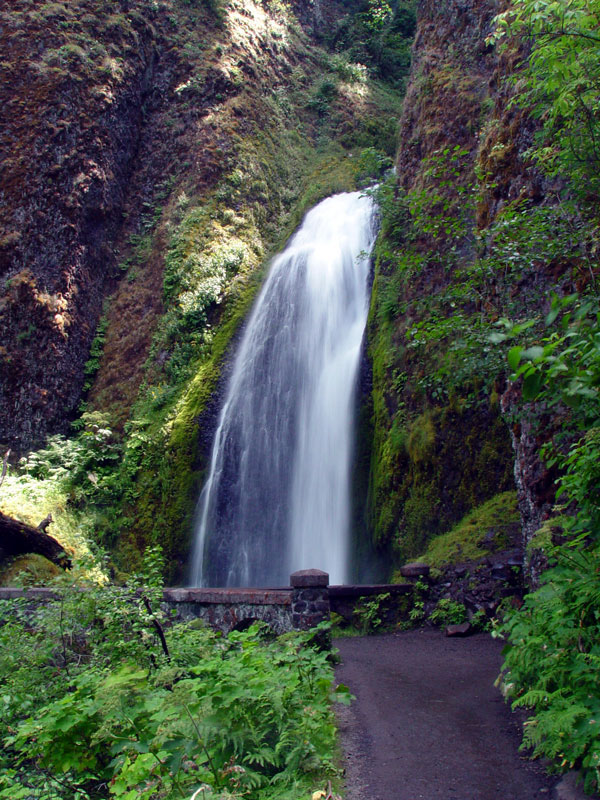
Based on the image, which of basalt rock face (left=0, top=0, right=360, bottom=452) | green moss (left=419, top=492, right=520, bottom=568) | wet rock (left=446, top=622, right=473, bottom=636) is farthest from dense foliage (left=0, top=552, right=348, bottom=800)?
basalt rock face (left=0, top=0, right=360, bottom=452)

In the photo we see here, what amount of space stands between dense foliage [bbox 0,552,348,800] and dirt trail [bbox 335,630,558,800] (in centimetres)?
34

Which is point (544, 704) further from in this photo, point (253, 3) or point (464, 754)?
point (253, 3)

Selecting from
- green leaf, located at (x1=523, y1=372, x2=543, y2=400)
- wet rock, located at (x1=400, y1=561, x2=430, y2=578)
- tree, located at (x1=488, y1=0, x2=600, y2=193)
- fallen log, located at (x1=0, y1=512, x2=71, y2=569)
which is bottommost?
green leaf, located at (x1=523, y1=372, x2=543, y2=400)

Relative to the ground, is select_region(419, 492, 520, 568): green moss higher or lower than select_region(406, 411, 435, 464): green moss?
lower

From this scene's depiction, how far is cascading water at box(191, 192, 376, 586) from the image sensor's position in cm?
1260

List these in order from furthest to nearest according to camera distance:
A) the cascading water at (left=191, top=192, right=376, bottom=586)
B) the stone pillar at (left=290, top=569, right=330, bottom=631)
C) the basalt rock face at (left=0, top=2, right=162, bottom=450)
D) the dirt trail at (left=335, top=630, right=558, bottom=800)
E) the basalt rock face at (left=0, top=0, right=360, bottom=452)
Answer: the basalt rock face at (left=0, top=0, right=360, bottom=452) < the basalt rock face at (left=0, top=2, right=162, bottom=450) < the cascading water at (left=191, top=192, right=376, bottom=586) < the stone pillar at (left=290, top=569, right=330, bottom=631) < the dirt trail at (left=335, top=630, right=558, bottom=800)

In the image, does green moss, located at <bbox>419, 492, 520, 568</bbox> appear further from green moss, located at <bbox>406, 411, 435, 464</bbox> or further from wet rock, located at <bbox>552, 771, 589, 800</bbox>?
wet rock, located at <bbox>552, 771, 589, 800</bbox>

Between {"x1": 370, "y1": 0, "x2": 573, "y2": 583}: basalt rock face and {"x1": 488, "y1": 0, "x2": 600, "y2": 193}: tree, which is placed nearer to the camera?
{"x1": 488, "y1": 0, "x2": 600, "y2": 193}: tree

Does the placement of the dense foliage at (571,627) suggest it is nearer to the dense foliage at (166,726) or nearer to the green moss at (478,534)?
the dense foliage at (166,726)

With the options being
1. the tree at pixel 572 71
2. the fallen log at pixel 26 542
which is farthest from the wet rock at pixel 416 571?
the fallen log at pixel 26 542

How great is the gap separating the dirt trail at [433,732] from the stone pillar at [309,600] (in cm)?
65

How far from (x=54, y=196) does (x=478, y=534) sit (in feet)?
55.4

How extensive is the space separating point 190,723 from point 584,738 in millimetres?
2178

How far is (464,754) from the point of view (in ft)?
13.4
